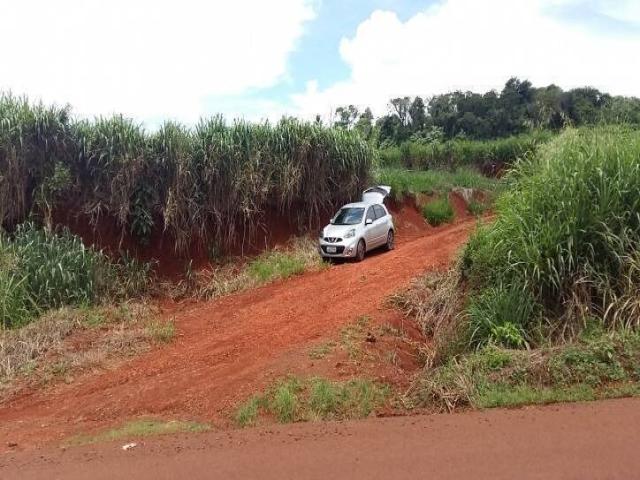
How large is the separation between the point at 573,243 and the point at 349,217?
941 centimetres

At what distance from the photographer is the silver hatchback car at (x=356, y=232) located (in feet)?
53.3

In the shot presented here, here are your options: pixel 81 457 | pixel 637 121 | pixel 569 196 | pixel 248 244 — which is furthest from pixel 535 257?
pixel 248 244

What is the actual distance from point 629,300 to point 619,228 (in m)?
1.10

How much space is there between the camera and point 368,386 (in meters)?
6.97

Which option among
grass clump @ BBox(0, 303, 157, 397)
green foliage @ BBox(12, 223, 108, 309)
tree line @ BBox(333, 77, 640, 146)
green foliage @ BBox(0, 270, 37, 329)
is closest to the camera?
grass clump @ BBox(0, 303, 157, 397)

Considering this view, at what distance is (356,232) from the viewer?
54.3ft

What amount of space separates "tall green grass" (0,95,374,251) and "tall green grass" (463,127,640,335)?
8838mm

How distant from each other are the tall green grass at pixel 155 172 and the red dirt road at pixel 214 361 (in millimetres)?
3370

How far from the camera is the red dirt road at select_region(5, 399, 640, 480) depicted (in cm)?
449

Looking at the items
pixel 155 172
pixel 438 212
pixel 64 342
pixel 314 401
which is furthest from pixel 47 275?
pixel 438 212

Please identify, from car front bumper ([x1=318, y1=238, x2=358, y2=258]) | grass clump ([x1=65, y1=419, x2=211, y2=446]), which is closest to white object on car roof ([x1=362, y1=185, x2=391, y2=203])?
car front bumper ([x1=318, y1=238, x2=358, y2=258])

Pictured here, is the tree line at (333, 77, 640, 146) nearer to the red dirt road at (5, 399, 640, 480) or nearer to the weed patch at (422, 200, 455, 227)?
the weed patch at (422, 200, 455, 227)

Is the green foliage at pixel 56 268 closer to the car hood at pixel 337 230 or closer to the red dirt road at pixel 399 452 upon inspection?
Result: the car hood at pixel 337 230

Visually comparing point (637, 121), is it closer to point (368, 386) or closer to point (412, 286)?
point (412, 286)
